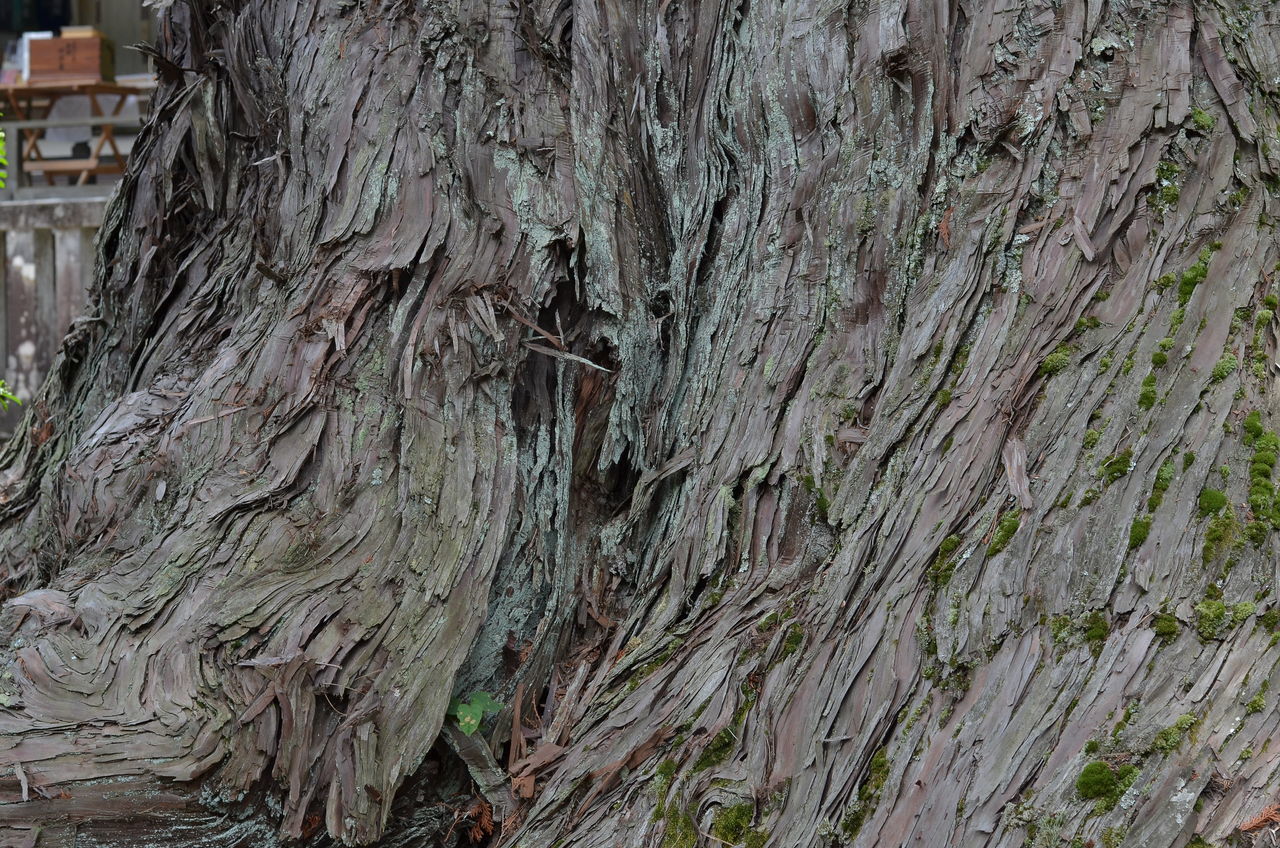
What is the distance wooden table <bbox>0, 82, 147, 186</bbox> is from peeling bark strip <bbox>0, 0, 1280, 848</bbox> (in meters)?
6.42

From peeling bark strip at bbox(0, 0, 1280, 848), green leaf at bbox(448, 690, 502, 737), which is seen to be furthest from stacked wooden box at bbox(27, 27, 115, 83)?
green leaf at bbox(448, 690, 502, 737)

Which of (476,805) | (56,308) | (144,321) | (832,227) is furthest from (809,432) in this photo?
(56,308)

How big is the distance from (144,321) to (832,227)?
2.31m

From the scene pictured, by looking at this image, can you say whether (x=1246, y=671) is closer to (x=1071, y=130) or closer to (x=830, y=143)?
(x=1071, y=130)

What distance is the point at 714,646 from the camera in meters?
2.07

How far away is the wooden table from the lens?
8.62m

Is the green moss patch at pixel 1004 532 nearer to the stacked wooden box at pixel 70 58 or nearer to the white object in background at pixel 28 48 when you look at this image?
the stacked wooden box at pixel 70 58

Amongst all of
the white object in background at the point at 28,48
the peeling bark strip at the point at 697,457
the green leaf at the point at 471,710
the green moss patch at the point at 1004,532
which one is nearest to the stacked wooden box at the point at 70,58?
the white object in background at the point at 28,48

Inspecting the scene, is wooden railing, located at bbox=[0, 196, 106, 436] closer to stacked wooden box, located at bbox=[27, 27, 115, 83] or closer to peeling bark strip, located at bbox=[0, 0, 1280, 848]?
stacked wooden box, located at bbox=[27, 27, 115, 83]

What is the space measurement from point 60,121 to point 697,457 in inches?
323

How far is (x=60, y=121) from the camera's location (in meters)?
8.56

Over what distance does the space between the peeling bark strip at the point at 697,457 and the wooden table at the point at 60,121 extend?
6418mm

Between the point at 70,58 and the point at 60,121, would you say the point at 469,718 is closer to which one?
the point at 60,121

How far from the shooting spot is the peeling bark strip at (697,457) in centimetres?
167
